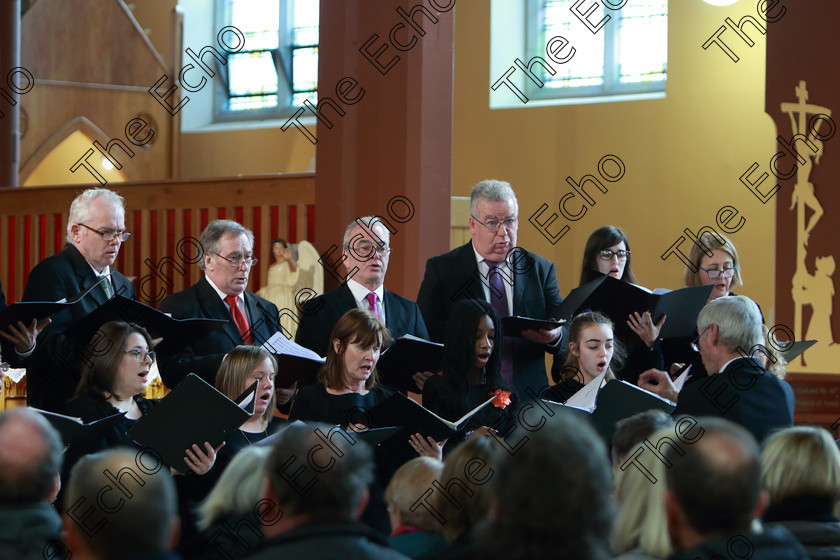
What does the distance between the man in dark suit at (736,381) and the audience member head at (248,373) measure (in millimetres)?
1372

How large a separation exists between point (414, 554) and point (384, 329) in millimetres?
1645

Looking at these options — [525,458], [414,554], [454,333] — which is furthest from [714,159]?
[525,458]

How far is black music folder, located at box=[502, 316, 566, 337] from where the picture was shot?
3963 mm

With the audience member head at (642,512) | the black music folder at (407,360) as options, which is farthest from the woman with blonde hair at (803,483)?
the black music folder at (407,360)

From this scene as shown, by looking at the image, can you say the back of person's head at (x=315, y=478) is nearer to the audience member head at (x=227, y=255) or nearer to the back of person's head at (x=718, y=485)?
the back of person's head at (x=718, y=485)

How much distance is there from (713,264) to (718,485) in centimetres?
296

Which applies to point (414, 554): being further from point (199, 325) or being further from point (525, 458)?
point (199, 325)

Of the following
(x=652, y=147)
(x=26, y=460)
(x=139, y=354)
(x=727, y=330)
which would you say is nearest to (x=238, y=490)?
(x=26, y=460)

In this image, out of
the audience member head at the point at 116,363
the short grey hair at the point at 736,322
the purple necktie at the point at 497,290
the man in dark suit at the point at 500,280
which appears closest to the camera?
the short grey hair at the point at 736,322

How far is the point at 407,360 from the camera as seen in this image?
159 inches

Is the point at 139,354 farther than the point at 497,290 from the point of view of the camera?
No

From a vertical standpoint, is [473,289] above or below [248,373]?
above

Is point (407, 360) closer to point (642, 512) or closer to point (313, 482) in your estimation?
point (642, 512)

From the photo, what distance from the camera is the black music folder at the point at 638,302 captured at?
13.5 feet
